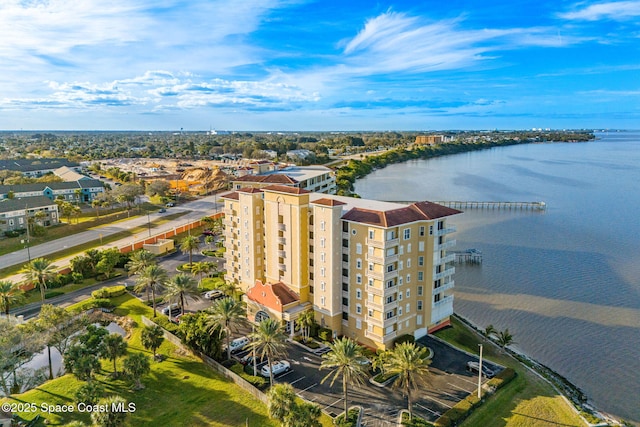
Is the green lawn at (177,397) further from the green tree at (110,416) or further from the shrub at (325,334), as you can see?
the shrub at (325,334)

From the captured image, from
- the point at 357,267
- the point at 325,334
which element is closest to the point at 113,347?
the point at 325,334

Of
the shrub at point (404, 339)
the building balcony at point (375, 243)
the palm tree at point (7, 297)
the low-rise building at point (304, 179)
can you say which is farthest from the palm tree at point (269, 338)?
the low-rise building at point (304, 179)

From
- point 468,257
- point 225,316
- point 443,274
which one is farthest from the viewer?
point 468,257

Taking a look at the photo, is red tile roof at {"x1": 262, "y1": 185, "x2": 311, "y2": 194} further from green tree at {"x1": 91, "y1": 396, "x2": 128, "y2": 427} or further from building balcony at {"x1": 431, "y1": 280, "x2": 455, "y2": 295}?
green tree at {"x1": 91, "y1": 396, "x2": 128, "y2": 427}

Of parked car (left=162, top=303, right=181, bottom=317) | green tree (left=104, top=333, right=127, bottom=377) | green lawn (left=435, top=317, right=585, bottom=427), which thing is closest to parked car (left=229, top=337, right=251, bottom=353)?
green tree (left=104, top=333, right=127, bottom=377)

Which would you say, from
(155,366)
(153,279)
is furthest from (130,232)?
(155,366)

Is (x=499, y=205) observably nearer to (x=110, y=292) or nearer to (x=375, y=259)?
(x=375, y=259)
